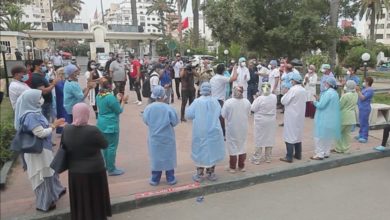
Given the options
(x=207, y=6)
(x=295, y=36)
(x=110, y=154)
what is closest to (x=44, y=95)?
(x=110, y=154)

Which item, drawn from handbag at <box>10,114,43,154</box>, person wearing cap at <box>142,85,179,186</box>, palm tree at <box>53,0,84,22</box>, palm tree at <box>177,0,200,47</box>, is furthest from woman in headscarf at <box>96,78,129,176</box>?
palm tree at <box>53,0,84,22</box>

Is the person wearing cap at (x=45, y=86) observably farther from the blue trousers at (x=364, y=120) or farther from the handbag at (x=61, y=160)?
the blue trousers at (x=364, y=120)

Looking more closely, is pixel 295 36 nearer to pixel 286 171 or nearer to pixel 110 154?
pixel 286 171

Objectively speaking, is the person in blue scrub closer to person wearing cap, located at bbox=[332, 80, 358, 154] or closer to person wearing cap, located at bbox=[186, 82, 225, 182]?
person wearing cap, located at bbox=[332, 80, 358, 154]

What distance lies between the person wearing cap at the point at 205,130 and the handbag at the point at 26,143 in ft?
7.43

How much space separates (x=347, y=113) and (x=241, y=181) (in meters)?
2.76

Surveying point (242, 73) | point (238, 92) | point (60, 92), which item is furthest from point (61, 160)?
point (242, 73)

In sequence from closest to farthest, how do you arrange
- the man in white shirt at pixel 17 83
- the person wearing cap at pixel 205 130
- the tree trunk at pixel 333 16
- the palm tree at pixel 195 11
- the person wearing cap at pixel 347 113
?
the person wearing cap at pixel 205 130, the man in white shirt at pixel 17 83, the person wearing cap at pixel 347 113, the tree trunk at pixel 333 16, the palm tree at pixel 195 11

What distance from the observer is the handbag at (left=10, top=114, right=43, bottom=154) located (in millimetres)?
4508

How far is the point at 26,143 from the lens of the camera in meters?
4.52

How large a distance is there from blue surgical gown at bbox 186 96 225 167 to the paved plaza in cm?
52

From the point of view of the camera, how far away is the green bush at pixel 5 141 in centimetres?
686

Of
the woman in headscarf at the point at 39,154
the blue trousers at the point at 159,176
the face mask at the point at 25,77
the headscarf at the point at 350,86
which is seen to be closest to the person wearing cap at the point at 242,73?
the headscarf at the point at 350,86

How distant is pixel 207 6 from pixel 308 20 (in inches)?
241
